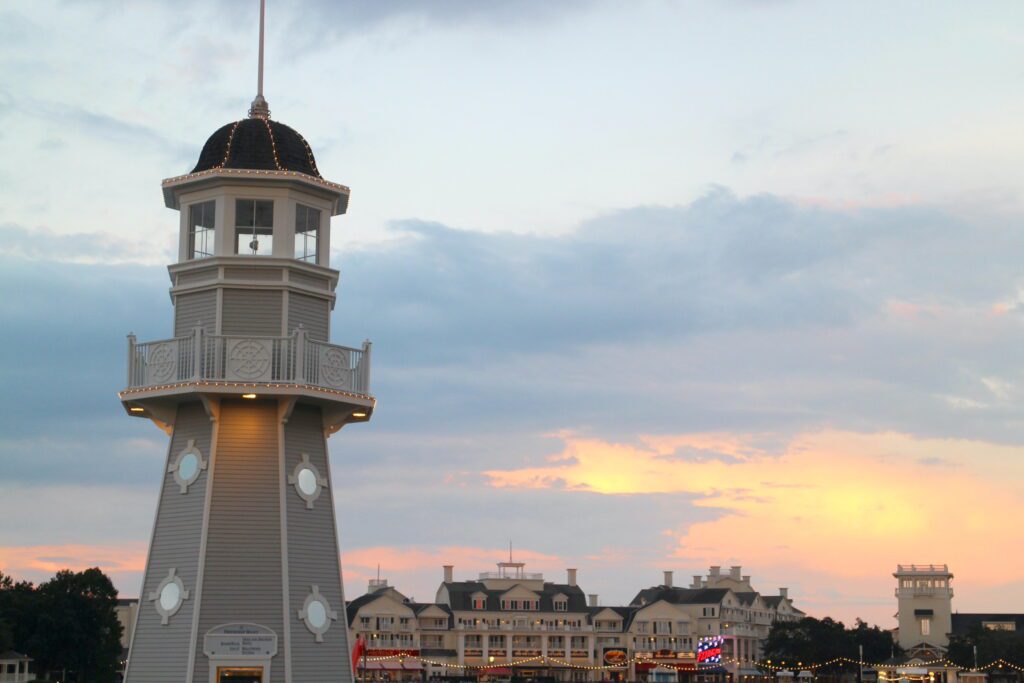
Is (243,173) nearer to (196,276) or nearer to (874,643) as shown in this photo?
(196,276)

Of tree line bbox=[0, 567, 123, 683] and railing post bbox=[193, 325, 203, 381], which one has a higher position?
railing post bbox=[193, 325, 203, 381]

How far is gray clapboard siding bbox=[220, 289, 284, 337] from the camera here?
105ft

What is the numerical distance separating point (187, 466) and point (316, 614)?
14.0ft

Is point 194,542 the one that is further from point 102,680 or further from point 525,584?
point 525,584

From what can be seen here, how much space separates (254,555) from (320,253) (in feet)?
23.3

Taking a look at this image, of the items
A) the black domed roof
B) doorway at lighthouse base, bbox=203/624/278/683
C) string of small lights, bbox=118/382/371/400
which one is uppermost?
the black domed roof

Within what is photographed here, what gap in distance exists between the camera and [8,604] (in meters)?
92.4

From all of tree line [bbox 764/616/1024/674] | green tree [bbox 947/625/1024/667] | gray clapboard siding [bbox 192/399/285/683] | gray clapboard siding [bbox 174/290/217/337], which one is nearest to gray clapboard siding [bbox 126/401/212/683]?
gray clapboard siding [bbox 192/399/285/683]

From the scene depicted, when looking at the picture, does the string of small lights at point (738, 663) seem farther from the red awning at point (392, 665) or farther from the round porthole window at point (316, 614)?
the round porthole window at point (316, 614)

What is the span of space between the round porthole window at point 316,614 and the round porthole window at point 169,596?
2547mm

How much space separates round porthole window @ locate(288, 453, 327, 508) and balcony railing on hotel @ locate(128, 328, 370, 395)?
184 cm

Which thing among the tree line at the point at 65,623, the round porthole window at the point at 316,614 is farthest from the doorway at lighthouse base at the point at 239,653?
the tree line at the point at 65,623

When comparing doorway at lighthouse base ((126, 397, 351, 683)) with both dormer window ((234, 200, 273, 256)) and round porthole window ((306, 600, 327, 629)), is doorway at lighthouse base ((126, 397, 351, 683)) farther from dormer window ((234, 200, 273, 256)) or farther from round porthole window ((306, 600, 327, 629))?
dormer window ((234, 200, 273, 256))

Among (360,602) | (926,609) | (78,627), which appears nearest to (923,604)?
(926,609)
